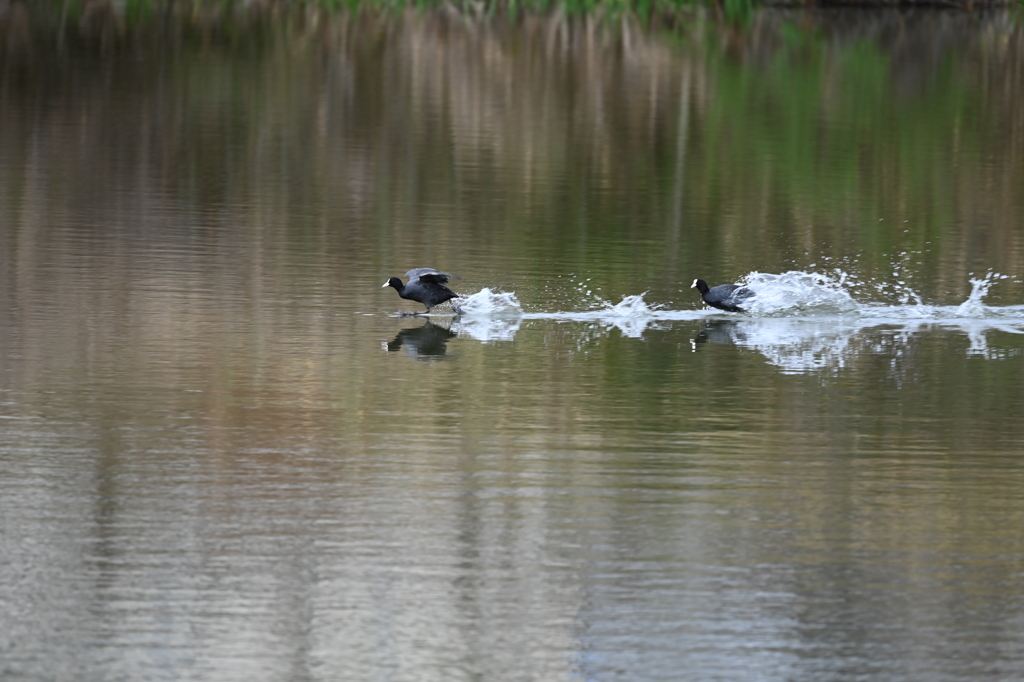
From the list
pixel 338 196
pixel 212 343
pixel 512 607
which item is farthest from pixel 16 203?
pixel 512 607

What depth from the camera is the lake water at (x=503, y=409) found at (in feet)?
25.9

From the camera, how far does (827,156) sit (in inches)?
1230

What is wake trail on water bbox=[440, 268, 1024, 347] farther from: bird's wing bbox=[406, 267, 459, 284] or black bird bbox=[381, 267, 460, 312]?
bird's wing bbox=[406, 267, 459, 284]

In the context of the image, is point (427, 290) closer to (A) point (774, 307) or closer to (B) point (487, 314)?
(B) point (487, 314)

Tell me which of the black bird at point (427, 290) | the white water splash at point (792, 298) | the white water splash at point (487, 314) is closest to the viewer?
the white water splash at point (487, 314)

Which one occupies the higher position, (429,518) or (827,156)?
(827,156)

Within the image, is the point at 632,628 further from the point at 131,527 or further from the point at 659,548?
the point at 131,527

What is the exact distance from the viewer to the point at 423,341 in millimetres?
15258

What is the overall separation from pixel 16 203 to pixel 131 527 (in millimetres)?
14269

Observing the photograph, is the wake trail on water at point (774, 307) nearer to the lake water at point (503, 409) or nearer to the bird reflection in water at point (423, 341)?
the lake water at point (503, 409)

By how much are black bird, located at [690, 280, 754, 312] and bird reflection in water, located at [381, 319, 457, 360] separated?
2.33 m

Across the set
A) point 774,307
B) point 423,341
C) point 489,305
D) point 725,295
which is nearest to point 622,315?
point 725,295

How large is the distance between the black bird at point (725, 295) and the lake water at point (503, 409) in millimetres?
167

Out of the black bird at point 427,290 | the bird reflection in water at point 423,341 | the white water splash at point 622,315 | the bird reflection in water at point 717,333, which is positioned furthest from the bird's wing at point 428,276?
the bird reflection in water at point 717,333
